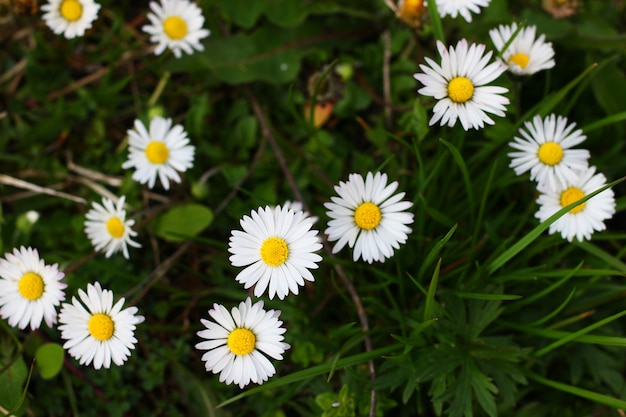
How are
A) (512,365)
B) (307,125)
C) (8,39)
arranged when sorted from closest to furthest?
(512,365) < (307,125) < (8,39)

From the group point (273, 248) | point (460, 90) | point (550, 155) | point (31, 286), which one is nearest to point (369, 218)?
point (273, 248)

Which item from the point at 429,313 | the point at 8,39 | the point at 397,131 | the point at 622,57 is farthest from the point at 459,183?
the point at 8,39

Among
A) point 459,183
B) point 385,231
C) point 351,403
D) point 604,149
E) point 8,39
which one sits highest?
point 8,39

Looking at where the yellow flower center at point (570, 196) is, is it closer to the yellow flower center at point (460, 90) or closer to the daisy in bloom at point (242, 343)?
the yellow flower center at point (460, 90)

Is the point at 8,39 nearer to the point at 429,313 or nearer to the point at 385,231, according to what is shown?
the point at 385,231

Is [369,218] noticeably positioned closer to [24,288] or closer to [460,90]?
[460,90]

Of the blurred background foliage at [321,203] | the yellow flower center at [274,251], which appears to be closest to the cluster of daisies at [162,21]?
the blurred background foliage at [321,203]
